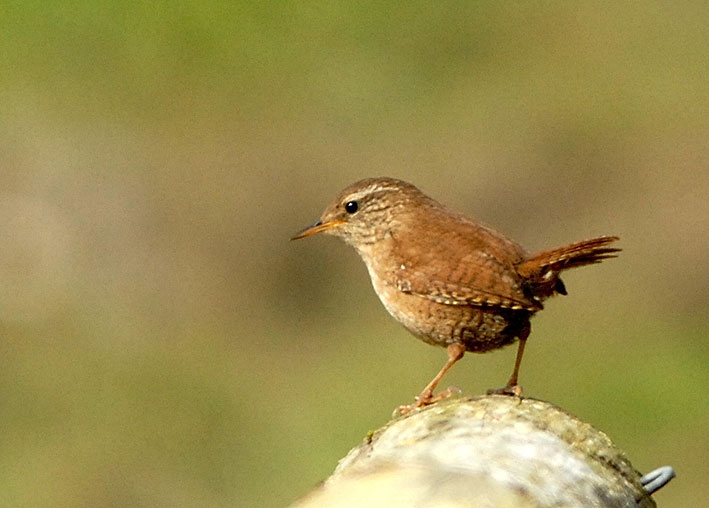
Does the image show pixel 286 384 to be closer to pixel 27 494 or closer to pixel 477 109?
pixel 27 494

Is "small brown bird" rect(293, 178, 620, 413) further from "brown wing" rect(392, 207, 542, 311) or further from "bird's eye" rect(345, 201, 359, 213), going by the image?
"bird's eye" rect(345, 201, 359, 213)

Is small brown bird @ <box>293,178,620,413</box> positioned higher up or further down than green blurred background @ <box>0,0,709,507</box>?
further down

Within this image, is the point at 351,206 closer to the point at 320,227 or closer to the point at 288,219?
the point at 320,227

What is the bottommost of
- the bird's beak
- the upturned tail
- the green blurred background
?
the upturned tail

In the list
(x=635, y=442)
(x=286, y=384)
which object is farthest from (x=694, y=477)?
(x=286, y=384)

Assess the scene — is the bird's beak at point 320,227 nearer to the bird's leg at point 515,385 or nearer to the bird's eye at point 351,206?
the bird's eye at point 351,206

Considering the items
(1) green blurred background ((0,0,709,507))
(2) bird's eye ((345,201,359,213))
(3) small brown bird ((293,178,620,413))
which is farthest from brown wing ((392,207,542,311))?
(1) green blurred background ((0,0,709,507))
